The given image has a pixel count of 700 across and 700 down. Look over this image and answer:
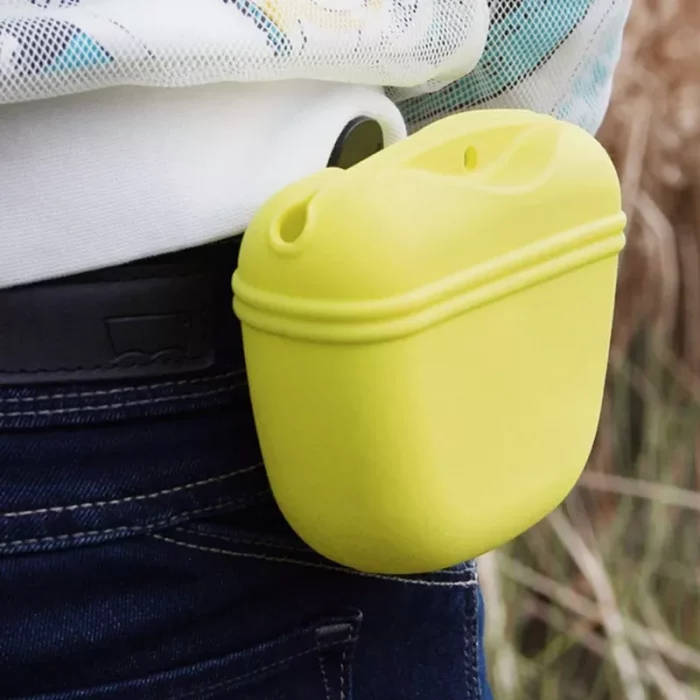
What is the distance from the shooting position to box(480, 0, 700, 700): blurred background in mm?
1140

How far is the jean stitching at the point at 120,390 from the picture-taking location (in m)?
0.35

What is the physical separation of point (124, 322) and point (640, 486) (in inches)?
39.4

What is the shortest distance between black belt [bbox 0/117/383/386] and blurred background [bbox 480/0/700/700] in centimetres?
90

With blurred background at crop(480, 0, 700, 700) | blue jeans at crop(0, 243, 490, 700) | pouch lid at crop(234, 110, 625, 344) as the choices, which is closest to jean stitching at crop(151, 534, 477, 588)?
blue jeans at crop(0, 243, 490, 700)

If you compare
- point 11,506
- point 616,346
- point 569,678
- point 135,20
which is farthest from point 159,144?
point 569,678

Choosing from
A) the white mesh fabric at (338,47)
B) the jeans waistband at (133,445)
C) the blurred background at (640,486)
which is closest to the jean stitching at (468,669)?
the jeans waistband at (133,445)

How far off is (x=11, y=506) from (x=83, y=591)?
5 cm

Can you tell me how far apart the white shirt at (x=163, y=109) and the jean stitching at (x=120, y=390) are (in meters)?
0.05

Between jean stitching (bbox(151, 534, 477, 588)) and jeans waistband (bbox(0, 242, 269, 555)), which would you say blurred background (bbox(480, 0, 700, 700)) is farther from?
jeans waistband (bbox(0, 242, 269, 555))

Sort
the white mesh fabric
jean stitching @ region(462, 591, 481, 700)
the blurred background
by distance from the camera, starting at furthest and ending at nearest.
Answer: the blurred background < jean stitching @ region(462, 591, 481, 700) < the white mesh fabric

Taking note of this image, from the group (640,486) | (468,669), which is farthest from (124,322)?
(640,486)

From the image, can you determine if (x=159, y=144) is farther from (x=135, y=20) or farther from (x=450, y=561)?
(x=450, y=561)

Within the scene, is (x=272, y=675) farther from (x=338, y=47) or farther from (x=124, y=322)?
(x=338, y=47)

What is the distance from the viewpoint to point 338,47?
37cm
